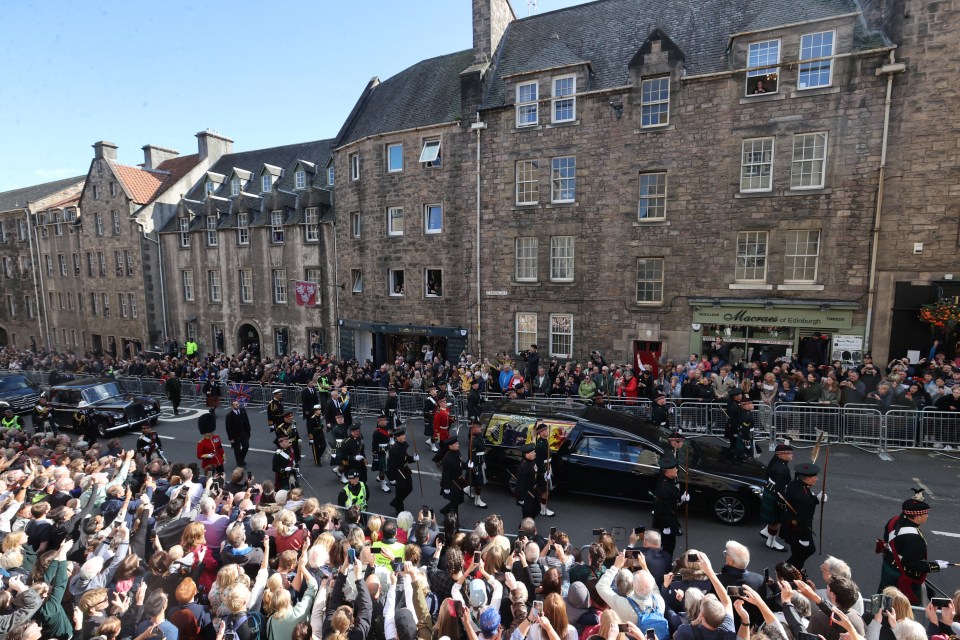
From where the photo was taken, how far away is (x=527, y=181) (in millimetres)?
19797

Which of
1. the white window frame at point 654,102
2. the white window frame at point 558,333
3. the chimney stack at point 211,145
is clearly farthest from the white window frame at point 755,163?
the chimney stack at point 211,145

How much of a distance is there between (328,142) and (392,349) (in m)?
14.4

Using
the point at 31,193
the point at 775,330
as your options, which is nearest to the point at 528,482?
the point at 775,330

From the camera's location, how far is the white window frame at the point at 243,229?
29219 millimetres

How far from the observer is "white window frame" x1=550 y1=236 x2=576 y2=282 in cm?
1936

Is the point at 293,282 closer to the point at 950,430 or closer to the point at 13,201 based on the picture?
the point at 950,430

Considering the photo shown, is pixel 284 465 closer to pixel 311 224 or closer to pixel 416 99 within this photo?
pixel 416 99

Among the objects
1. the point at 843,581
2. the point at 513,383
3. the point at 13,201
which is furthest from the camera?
the point at 13,201

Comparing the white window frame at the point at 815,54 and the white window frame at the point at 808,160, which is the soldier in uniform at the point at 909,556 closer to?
the white window frame at the point at 808,160

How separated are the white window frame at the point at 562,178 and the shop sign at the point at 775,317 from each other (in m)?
6.14

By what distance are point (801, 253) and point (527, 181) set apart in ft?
31.3

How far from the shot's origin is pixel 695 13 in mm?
18172

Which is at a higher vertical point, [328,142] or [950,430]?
[328,142]

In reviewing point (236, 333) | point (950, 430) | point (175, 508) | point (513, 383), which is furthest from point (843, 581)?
point (236, 333)
